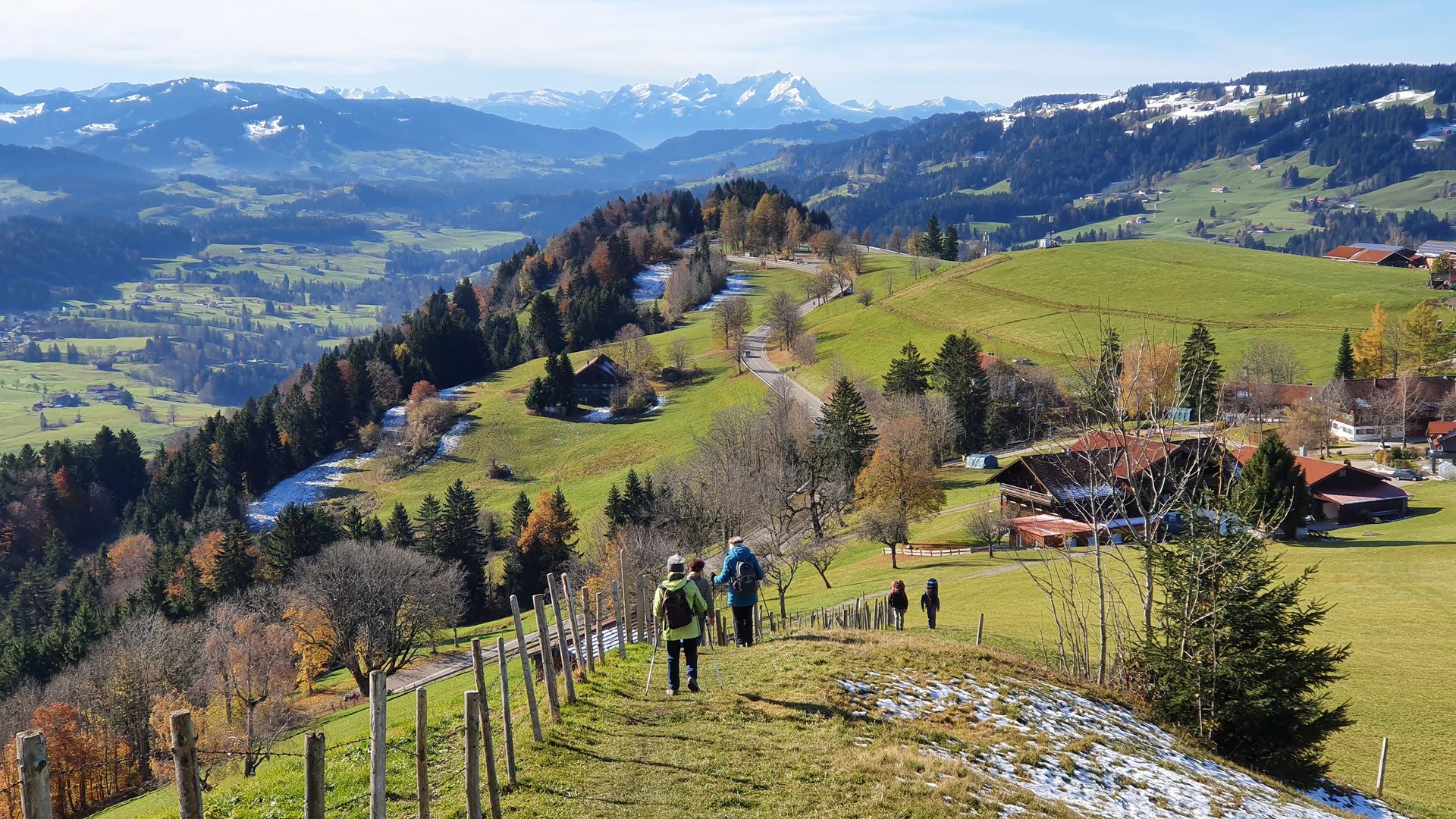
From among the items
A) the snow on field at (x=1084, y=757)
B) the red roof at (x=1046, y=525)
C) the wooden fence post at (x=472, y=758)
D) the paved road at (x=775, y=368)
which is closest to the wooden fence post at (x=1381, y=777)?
the snow on field at (x=1084, y=757)

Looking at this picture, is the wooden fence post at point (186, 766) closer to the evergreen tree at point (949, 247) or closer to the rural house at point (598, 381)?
the rural house at point (598, 381)

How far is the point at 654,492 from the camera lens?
7181 cm

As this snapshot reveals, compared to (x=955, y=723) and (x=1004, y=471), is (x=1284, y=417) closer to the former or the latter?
(x=1004, y=471)

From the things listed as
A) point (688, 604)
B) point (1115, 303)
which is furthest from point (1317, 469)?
point (688, 604)

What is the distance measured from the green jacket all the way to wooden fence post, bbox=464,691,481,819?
17.8 ft

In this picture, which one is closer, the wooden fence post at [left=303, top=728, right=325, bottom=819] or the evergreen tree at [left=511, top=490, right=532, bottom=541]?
the wooden fence post at [left=303, top=728, right=325, bottom=819]

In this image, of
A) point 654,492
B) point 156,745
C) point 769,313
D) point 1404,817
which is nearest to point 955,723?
point 1404,817

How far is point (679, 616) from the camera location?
15.0 metres

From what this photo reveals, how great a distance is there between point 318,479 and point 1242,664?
350 ft

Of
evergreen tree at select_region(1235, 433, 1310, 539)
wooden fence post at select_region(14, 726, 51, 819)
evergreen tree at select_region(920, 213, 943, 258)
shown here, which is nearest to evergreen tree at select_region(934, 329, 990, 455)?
evergreen tree at select_region(1235, 433, 1310, 539)

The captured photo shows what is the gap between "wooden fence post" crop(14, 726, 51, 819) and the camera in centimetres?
614

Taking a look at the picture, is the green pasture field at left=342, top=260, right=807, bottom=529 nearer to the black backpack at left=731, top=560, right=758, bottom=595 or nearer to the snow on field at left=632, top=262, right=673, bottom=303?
the snow on field at left=632, top=262, right=673, bottom=303

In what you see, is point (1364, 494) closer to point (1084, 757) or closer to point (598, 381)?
point (1084, 757)

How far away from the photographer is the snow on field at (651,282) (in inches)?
6225
